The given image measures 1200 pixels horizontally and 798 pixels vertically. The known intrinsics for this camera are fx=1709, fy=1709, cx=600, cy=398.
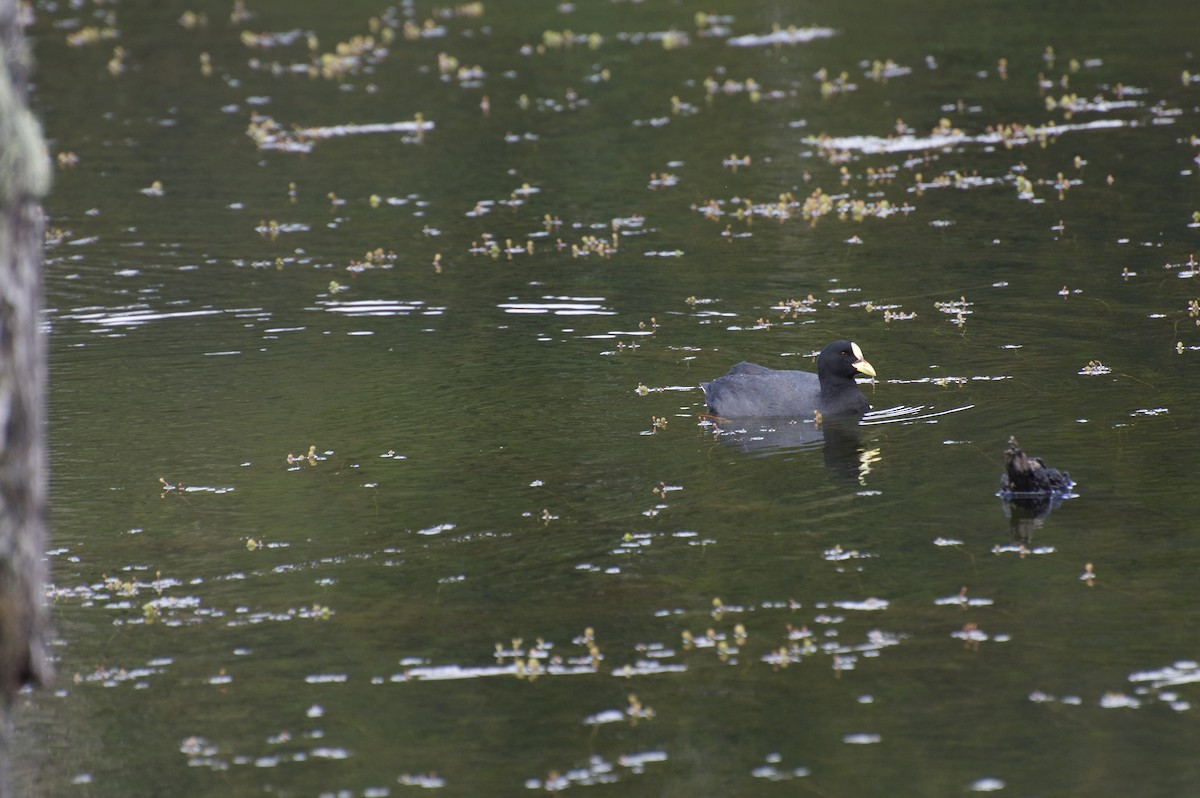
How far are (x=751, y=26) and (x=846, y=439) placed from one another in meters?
30.4

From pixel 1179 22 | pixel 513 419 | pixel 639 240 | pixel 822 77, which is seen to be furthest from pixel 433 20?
pixel 513 419

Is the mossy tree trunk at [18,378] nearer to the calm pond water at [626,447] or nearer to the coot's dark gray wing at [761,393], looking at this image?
the calm pond water at [626,447]

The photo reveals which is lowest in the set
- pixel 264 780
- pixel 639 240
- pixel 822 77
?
pixel 264 780

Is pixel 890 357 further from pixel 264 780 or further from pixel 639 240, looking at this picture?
pixel 264 780

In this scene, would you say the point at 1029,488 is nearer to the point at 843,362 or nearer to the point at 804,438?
the point at 804,438

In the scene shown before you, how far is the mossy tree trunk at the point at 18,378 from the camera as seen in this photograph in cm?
721

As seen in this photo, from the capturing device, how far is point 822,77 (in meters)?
36.7

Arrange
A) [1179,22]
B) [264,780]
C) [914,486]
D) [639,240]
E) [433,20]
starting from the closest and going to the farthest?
[264,780] < [914,486] < [639,240] < [1179,22] < [433,20]

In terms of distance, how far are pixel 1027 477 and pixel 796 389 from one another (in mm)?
3517

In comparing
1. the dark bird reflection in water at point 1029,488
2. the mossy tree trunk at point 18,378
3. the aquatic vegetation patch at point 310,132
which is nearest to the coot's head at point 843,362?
the dark bird reflection in water at point 1029,488

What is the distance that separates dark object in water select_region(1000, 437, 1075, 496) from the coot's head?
285 centimetres

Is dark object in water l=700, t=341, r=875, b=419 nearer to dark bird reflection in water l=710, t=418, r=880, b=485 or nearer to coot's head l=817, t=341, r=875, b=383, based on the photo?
coot's head l=817, t=341, r=875, b=383

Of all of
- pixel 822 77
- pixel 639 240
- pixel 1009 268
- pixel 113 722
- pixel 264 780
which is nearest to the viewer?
pixel 264 780

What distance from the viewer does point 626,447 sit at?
16250 millimetres
